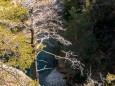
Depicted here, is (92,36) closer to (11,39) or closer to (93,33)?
Result: (93,33)

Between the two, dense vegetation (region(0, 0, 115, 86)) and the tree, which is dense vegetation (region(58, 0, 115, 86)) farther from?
the tree

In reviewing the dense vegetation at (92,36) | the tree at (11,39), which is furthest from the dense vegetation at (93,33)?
the tree at (11,39)

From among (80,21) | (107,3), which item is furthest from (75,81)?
(107,3)

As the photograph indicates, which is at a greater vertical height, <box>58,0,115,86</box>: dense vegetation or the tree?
the tree

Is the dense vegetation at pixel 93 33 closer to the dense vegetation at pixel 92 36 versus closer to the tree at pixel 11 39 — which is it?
the dense vegetation at pixel 92 36

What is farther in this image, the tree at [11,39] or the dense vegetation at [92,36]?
the dense vegetation at [92,36]

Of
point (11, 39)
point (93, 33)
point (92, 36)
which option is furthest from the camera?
point (93, 33)

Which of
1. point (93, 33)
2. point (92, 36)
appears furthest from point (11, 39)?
point (93, 33)

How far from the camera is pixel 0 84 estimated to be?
8828 mm

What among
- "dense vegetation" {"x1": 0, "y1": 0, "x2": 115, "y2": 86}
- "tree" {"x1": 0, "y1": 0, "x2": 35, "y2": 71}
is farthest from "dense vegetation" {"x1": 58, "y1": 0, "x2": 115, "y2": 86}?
"tree" {"x1": 0, "y1": 0, "x2": 35, "y2": 71}

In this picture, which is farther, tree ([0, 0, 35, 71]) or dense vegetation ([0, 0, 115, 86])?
dense vegetation ([0, 0, 115, 86])

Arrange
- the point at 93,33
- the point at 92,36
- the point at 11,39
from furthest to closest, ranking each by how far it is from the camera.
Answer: the point at 93,33 < the point at 92,36 < the point at 11,39

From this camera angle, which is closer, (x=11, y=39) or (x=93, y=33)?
(x=11, y=39)

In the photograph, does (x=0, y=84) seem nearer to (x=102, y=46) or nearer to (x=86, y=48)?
(x=86, y=48)
